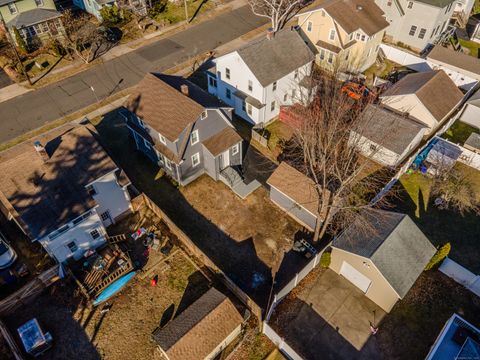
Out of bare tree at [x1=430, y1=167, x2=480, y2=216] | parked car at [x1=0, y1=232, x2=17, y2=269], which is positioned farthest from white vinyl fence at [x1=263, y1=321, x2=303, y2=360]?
parked car at [x1=0, y1=232, x2=17, y2=269]

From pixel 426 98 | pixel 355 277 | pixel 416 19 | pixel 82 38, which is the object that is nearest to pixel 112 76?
pixel 82 38

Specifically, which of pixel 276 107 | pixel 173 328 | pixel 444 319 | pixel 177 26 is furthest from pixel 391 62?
pixel 173 328

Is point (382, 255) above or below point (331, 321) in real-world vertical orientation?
above

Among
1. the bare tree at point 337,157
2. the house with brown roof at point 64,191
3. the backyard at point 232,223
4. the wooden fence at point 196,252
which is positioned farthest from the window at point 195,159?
the bare tree at point 337,157

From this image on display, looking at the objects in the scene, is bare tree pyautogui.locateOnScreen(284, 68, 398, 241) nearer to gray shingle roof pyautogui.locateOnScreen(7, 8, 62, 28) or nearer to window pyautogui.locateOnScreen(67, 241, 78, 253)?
window pyautogui.locateOnScreen(67, 241, 78, 253)

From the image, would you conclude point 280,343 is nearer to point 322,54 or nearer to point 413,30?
point 322,54

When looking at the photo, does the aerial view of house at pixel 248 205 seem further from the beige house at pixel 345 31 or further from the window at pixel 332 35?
the window at pixel 332 35
